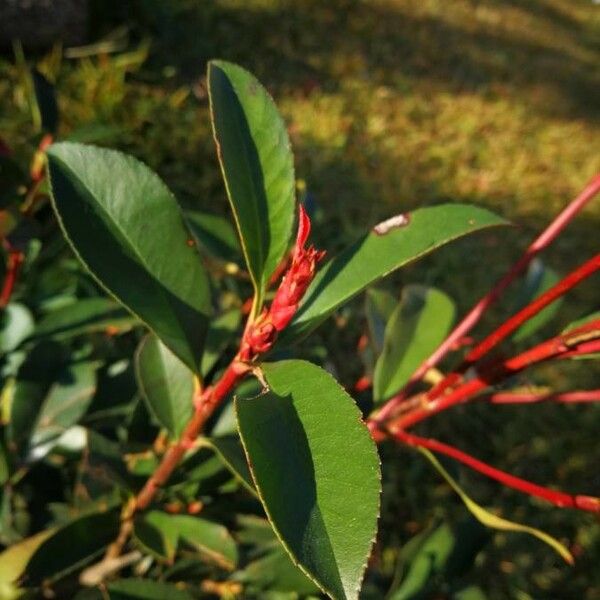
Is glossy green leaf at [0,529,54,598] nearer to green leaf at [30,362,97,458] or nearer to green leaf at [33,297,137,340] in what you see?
green leaf at [30,362,97,458]

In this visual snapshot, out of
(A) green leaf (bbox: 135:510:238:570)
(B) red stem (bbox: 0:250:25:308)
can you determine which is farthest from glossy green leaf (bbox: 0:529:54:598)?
(B) red stem (bbox: 0:250:25:308)

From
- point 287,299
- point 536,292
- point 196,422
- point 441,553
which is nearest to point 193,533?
point 196,422

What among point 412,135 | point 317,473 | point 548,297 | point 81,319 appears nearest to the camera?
point 317,473

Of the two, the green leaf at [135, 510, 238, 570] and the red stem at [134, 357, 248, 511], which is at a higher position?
the red stem at [134, 357, 248, 511]

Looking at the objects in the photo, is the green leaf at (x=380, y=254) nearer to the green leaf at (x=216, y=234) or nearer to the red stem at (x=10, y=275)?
the green leaf at (x=216, y=234)

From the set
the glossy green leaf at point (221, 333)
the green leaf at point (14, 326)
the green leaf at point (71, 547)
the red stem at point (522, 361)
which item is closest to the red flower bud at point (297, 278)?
the red stem at point (522, 361)

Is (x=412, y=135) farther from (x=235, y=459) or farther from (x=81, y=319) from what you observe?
(x=235, y=459)
